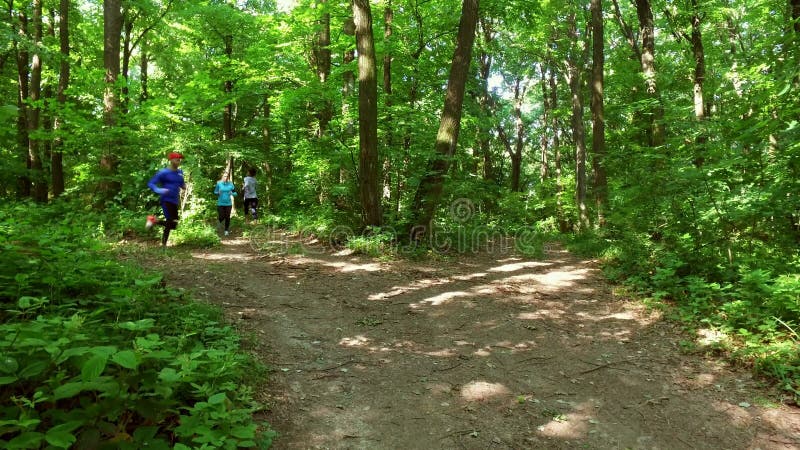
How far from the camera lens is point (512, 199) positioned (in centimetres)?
2203

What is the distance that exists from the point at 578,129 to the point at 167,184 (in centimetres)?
1438

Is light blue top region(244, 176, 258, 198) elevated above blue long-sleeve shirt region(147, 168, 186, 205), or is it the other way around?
light blue top region(244, 176, 258, 198)

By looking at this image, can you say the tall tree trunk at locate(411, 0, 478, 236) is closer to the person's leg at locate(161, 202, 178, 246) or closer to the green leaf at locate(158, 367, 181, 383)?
the person's leg at locate(161, 202, 178, 246)

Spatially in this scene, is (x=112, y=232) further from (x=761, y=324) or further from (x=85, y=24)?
(x=85, y=24)

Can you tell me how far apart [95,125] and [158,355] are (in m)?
10.8

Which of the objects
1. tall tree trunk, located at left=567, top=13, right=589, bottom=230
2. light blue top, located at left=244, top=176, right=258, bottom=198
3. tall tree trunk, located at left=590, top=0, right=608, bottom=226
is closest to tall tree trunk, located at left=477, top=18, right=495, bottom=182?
tall tree trunk, located at left=567, top=13, right=589, bottom=230

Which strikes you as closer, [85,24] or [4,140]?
[4,140]

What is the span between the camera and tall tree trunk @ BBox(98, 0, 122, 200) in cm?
1122

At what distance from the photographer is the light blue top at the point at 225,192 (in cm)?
1103

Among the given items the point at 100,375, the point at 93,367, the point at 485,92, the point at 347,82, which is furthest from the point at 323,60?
the point at 93,367

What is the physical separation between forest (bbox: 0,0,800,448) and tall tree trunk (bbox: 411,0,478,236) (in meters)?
0.05

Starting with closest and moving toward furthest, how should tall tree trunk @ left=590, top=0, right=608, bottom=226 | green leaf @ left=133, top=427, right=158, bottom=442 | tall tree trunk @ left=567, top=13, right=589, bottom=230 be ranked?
green leaf @ left=133, top=427, right=158, bottom=442 → tall tree trunk @ left=590, top=0, right=608, bottom=226 → tall tree trunk @ left=567, top=13, right=589, bottom=230

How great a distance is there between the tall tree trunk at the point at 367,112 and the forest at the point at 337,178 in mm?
47

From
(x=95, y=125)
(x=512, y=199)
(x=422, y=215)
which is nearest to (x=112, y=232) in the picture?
(x=95, y=125)
